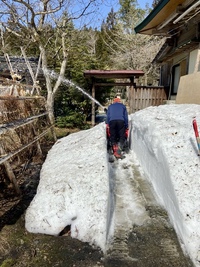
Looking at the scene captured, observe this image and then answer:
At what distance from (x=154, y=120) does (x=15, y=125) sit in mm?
2974

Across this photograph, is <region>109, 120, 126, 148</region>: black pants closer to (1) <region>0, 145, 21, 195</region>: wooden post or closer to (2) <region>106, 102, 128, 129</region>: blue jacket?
(2) <region>106, 102, 128, 129</region>: blue jacket

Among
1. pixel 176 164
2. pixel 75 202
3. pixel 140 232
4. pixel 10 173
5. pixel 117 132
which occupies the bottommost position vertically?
pixel 140 232

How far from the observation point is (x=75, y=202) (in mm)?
3217

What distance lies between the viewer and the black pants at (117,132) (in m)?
5.74

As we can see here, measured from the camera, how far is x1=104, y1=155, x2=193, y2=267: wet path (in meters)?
2.49

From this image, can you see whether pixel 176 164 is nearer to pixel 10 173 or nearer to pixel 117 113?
pixel 117 113

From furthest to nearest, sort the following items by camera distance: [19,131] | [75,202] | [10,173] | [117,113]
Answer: [117,113], [19,131], [10,173], [75,202]

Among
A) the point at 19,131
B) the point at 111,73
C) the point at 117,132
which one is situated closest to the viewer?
the point at 19,131

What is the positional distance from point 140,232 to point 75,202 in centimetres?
104

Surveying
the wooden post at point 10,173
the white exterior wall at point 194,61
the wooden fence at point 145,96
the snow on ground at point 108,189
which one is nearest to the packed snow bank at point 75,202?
the snow on ground at point 108,189

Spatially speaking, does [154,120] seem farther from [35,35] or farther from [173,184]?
[35,35]

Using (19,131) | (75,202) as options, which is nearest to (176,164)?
(75,202)

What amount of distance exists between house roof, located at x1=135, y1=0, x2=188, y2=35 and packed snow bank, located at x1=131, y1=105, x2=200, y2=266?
3.32 metres

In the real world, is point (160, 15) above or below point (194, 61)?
above
